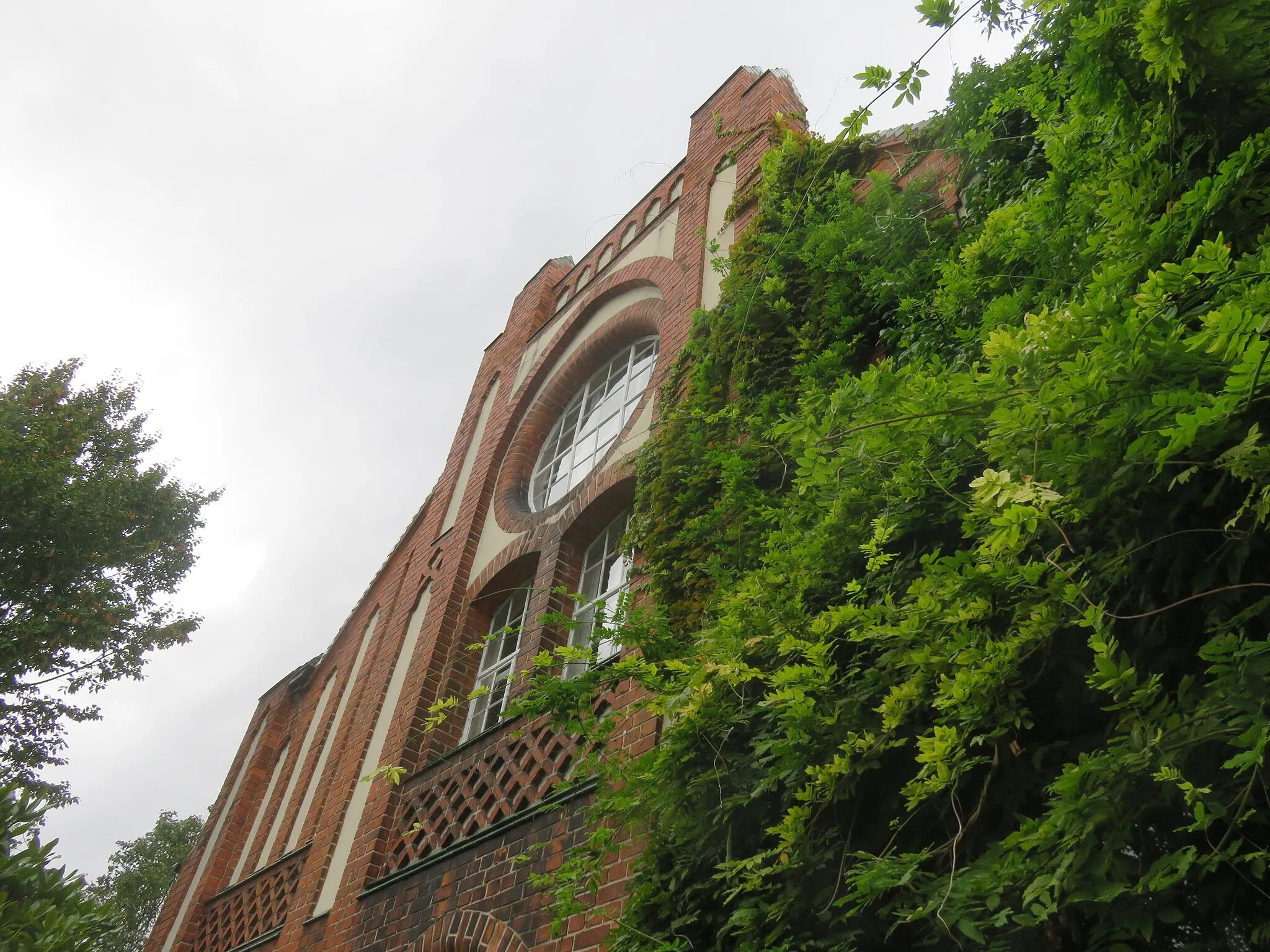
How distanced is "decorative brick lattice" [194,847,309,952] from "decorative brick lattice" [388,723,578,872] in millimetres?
1834

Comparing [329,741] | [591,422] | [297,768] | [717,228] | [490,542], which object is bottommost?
[329,741]

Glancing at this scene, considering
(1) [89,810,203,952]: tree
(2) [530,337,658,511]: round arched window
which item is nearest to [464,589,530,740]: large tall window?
(2) [530,337,658,511]: round arched window

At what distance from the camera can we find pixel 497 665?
24.9 ft

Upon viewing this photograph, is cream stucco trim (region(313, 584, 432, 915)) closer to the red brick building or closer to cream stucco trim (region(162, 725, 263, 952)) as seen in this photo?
the red brick building

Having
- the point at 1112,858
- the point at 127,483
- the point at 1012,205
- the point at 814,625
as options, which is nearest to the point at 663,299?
the point at 1012,205

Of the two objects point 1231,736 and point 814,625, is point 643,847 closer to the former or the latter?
point 814,625

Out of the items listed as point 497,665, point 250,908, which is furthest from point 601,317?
point 250,908

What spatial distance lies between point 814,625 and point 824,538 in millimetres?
414

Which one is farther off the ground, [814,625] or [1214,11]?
[1214,11]

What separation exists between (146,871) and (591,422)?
1002 inches

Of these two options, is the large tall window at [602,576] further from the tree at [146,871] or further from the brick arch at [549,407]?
the tree at [146,871]

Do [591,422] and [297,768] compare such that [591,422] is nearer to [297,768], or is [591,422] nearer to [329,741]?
[329,741]

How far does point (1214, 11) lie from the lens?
2.54m

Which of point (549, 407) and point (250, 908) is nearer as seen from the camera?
point (250, 908)
